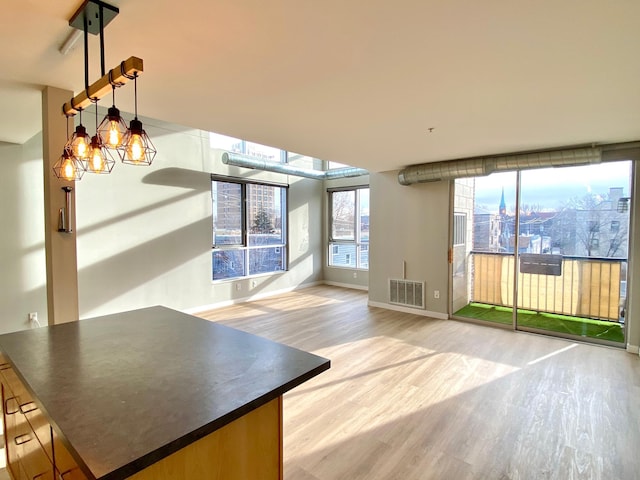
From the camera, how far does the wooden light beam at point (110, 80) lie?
1.29 m

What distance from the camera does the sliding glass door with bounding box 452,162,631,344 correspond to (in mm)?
4086

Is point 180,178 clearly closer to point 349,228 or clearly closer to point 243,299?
point 243,299

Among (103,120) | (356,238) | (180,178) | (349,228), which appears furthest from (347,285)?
(103,120)

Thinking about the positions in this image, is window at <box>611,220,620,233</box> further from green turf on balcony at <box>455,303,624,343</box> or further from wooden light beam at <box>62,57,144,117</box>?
wooden light beam at <box>62,57,144,117</box>

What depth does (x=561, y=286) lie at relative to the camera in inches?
177

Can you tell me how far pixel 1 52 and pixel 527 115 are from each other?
12.6ft

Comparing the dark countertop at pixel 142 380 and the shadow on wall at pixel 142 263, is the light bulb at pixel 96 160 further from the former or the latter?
the shadow on wall at pixel 142 263

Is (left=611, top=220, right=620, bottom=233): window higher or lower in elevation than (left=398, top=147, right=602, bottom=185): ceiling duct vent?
lower

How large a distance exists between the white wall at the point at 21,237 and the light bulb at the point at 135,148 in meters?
3.34

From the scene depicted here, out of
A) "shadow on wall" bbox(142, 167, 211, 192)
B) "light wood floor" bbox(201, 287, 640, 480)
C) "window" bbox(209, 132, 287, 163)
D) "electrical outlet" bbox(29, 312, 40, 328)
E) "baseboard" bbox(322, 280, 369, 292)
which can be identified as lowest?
"light wood floor" bbox(201, 287, 640, 480)

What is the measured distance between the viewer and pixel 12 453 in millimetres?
1808

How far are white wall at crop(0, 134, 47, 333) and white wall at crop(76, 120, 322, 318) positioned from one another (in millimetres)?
413

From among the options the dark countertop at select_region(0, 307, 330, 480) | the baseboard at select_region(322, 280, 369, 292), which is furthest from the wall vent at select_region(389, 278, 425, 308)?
the dark countertop at select_region(0, 307, 330, 480)

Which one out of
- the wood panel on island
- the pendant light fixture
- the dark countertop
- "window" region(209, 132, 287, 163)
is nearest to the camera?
the dark countertop
